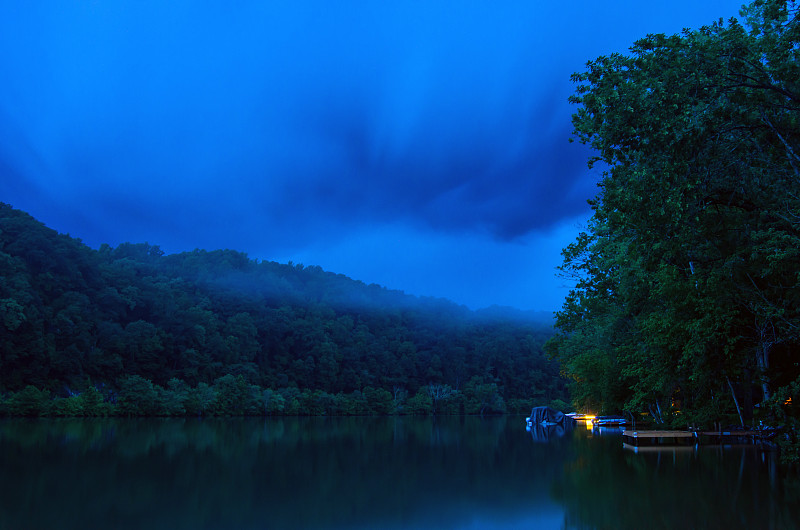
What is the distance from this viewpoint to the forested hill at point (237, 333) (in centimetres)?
5278

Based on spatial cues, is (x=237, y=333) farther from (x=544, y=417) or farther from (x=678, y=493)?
(x=678, y=493)

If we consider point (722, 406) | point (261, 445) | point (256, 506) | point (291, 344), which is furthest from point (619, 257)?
point (291, 344)

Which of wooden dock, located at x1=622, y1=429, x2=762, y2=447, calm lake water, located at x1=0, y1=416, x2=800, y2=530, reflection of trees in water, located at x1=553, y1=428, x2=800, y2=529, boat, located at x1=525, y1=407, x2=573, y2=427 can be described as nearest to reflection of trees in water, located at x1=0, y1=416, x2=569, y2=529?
calm lake water, located at x1=0, y1=416, x2=800, y2=530

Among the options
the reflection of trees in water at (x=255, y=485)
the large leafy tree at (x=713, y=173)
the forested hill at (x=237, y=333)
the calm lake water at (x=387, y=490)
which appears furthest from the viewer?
the forested hill at (x=237, y=333)

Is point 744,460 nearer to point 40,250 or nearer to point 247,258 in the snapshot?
point 40,250

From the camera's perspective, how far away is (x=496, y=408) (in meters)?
91.5

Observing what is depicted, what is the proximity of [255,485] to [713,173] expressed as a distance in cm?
1115

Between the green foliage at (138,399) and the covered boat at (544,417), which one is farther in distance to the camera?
the green foliage at (138,399)

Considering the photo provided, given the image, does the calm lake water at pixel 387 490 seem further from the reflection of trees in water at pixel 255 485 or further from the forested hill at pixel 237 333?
the forested hill at pixel 237 333

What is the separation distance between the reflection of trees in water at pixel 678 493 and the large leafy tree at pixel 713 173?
3.42 metres

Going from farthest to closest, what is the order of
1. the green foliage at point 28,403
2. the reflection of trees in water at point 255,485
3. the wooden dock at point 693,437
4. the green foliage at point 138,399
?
1. the green foliage at point 138,399
2. the green foliage at point 28,403
3. the wooden dock at point 693,437
4. the reflection of trees in water at point 255,485

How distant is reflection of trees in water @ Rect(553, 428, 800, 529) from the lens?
7871 mm

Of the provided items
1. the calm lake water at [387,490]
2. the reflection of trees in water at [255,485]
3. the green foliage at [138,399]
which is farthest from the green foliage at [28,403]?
the calm lake water at [387,490]

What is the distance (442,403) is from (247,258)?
144 feet
